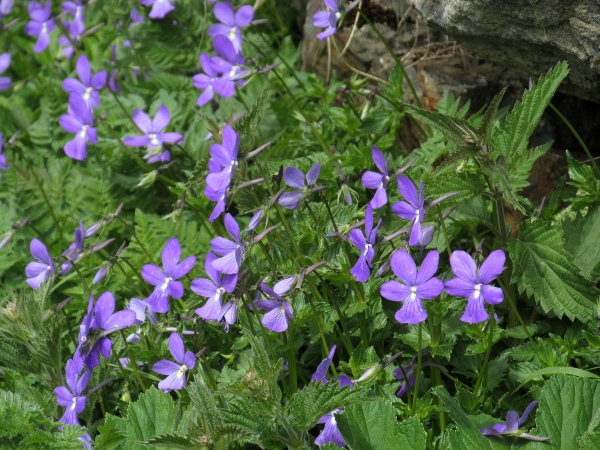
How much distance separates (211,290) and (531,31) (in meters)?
1.66

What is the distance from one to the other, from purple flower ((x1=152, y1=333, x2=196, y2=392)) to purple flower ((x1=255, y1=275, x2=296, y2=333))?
40cm

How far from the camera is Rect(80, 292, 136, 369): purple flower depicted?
267 cm

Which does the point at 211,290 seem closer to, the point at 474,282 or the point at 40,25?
the point at 474,282

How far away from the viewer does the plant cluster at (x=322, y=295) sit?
2361 millimetres

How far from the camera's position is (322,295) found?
3.20 m

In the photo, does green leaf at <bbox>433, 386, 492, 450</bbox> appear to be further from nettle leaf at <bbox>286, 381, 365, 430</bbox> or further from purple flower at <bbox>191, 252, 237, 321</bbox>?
purple flower at <bbox>191, 252, 237, 321</bbox>

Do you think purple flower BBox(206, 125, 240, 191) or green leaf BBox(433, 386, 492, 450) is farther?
purple flower BBox(206, 125, 240, 191)

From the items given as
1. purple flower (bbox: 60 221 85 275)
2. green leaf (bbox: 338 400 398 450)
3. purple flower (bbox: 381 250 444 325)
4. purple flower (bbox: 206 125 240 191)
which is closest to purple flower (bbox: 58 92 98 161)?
purple flower (bbox: 60 221 85 275)

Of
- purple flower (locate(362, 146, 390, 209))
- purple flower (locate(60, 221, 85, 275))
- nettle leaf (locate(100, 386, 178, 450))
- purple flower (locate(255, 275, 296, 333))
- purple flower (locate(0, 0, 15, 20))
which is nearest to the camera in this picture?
purple flower (locate(255, 275, 296, 333))

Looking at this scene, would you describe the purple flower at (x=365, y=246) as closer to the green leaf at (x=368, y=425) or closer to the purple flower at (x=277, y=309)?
the purple flower at (x=277, y=309)

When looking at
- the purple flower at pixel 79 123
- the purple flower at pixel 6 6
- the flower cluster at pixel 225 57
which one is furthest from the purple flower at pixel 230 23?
the purple flower at pixel 6 6

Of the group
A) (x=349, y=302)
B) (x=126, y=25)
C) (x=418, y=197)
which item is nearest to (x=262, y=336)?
(x=349, y=302)

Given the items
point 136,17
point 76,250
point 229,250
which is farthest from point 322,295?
point 136,17

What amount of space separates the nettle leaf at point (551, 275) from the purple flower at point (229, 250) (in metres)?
0.94
